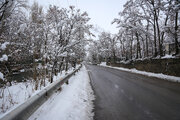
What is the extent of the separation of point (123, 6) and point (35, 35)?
1442 cm

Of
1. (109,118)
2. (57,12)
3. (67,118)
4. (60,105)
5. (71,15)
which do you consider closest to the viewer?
(67,118)

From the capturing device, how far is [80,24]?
9234mm

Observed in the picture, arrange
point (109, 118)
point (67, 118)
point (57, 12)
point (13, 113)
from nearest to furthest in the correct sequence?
point (13, 113) < point (67, 118) < point (109, 118) < point (57, 12)

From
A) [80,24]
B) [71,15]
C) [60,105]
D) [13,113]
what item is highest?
[71,15]

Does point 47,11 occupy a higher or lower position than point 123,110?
higher

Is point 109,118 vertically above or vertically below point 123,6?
below

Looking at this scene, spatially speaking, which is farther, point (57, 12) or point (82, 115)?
point (57, 12)

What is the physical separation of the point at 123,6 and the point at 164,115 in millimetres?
17610

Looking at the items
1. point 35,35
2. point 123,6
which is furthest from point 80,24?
point 123,6

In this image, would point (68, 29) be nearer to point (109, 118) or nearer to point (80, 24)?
point (80, 24)

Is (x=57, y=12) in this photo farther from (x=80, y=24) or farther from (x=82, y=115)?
(x=82, y=115)

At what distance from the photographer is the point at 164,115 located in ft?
9.88

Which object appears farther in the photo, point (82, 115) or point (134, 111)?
point (134, 111)

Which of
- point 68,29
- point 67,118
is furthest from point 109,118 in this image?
point 68,29
